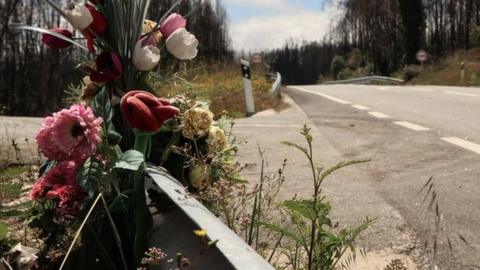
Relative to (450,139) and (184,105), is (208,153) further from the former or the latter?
(450,139)

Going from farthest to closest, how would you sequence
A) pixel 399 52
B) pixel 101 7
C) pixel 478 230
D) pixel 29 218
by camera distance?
pixel 399 52 → pixel 478 230 → pixel 101 7 → pixel 29 218

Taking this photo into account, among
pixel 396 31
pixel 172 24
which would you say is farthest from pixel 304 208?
pixel 396 31

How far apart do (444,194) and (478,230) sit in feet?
2.95

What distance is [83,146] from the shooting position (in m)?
1.80

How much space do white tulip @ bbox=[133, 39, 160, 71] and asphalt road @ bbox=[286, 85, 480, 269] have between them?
148cm

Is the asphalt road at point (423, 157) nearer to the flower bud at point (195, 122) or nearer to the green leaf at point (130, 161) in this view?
the flower bud at point (195, 122)

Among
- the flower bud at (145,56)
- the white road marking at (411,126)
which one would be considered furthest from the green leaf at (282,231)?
the white road marking at (411,126)

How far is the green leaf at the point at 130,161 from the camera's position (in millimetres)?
1799

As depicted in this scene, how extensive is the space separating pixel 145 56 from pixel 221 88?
16.2 meters

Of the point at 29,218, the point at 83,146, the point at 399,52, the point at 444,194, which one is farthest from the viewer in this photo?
the point at 399,52

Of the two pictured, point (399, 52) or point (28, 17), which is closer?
point (28, 17)

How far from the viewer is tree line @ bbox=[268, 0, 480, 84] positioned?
4484cm

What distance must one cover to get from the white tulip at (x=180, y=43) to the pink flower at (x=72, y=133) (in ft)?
2.06

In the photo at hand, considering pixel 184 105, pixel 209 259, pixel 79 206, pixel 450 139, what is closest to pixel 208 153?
pixel 184 105
